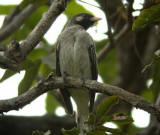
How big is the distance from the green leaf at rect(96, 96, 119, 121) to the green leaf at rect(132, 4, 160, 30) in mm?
652

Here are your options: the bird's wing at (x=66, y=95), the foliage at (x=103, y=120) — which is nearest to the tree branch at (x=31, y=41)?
Result: the foliage at (x=103, y=120)

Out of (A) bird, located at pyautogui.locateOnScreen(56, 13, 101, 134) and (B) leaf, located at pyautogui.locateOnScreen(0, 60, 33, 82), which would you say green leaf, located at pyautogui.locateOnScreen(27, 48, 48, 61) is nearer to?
(A) bird, located at pyautogui.locateOnScreen(56, 13, 101, 134)

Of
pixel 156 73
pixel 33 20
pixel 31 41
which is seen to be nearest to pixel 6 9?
pixel 33 20

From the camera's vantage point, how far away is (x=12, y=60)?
3.85 metres

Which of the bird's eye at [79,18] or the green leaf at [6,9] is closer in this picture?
the bird's eye at [79,18]

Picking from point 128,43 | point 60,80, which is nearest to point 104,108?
point 60,80

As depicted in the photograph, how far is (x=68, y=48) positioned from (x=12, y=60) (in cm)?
187

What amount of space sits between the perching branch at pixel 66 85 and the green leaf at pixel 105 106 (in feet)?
0.69

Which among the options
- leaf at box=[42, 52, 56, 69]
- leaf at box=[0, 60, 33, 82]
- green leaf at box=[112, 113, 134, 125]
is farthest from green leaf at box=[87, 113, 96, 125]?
leaf at box=[42, 52, 56, 69]

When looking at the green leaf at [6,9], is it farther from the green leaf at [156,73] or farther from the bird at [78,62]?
the green leaf at [156,73]

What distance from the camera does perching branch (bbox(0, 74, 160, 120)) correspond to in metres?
3.65

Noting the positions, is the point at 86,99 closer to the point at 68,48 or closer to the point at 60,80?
the point at 68,48

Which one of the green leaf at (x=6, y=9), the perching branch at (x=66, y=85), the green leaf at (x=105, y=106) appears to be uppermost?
the green leaf at (x=6, y=9)

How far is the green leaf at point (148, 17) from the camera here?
11.8 ft
